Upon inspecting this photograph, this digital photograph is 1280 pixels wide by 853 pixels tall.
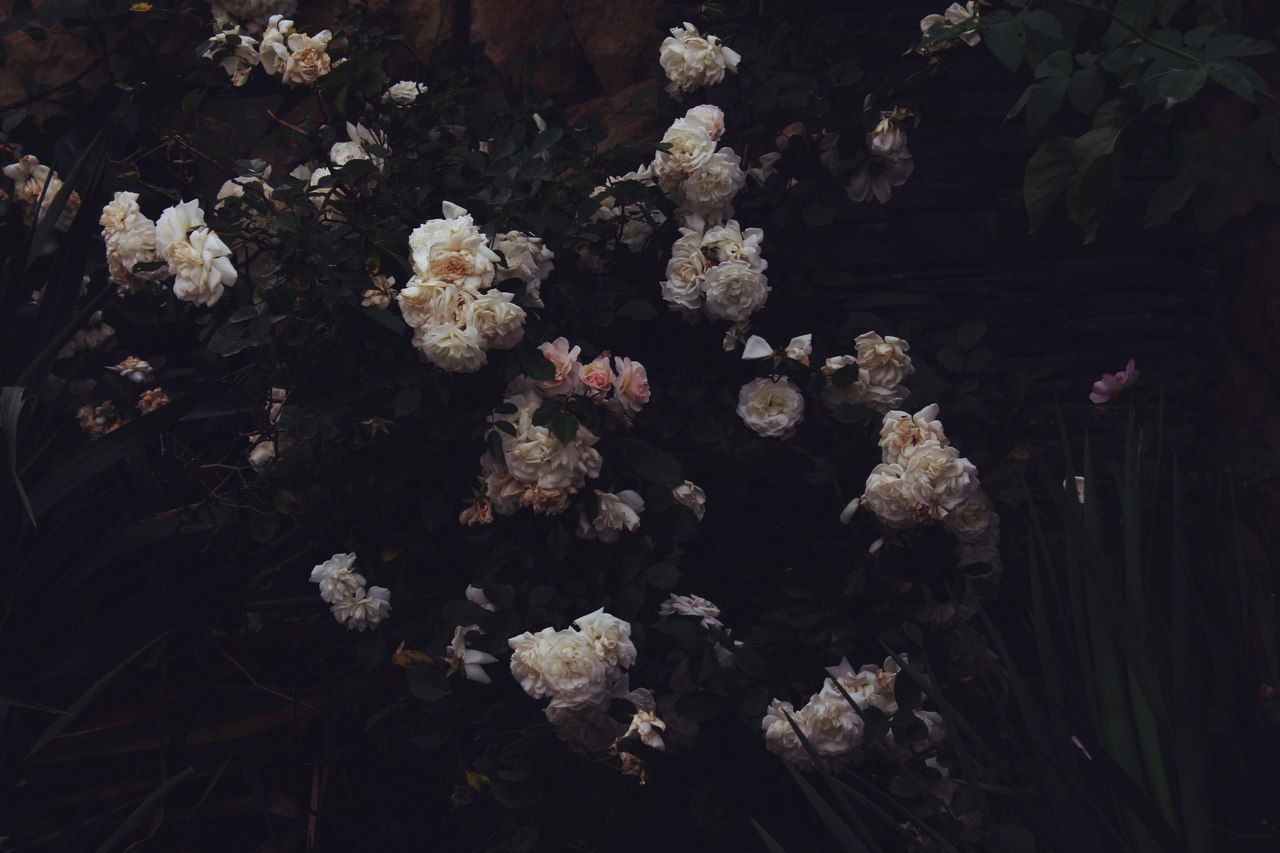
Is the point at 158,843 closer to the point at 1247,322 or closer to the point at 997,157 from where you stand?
the point at 997,157

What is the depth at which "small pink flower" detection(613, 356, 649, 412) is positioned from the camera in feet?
5.58

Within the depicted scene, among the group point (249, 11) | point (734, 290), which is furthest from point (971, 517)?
point (249, 11)

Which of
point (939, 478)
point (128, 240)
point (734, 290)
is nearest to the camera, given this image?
point (939, 478)

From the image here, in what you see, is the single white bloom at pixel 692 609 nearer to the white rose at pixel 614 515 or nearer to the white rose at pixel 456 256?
the white rose at pixel 614 515

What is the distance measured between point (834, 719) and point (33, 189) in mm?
1975

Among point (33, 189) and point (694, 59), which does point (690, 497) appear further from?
point (33, 189)

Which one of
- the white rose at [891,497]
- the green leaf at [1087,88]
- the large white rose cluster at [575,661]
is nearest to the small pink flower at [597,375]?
the large white rose cluster at [575,661]

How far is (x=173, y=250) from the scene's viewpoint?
5.89 feet

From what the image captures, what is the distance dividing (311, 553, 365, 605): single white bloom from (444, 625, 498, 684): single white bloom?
0.19m

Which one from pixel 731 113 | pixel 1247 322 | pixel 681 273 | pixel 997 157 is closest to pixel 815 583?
pixel 681 273

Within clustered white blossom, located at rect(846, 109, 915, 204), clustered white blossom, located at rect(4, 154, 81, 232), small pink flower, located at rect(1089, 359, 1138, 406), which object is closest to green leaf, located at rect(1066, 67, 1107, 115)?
clustered white blossom, located at rect(846, 109, 915, 204)

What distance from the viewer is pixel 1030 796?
135 centimetres

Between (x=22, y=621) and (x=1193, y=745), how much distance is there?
5.58 ft

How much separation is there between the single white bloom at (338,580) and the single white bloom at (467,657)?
0.19 m
